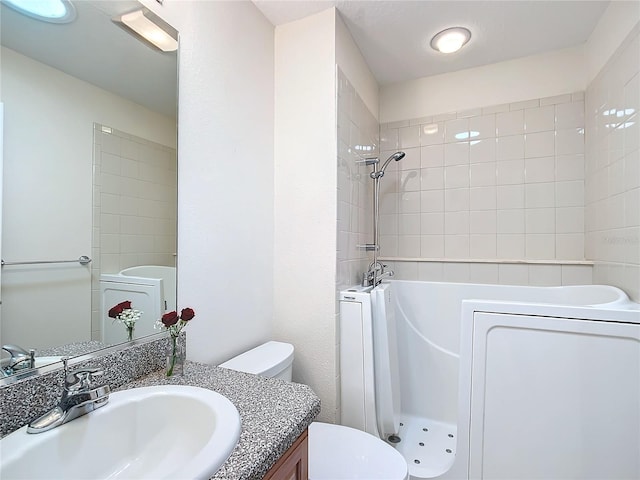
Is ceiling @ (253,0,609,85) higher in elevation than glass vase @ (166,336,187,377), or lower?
higher

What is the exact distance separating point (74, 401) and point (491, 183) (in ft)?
7.67

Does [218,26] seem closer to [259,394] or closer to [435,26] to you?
[435,26]

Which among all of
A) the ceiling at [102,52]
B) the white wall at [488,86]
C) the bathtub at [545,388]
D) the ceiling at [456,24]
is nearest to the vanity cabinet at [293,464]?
the bathtub at [545,388]

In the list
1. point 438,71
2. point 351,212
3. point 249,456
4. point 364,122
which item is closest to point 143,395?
point 249,456

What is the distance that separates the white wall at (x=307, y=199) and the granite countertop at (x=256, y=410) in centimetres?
67

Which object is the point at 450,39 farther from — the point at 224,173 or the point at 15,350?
the point at 15,350

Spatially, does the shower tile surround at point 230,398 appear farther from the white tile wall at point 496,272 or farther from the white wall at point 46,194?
the white tile wall at point 496,272

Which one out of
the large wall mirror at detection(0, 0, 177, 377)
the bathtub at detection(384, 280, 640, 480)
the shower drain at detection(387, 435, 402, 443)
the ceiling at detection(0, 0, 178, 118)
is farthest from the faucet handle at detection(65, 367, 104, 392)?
the shower drain at detection(387, 435, 402, 443)

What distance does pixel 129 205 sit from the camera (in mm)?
1008

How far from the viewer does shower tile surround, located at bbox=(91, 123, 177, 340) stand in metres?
0.91

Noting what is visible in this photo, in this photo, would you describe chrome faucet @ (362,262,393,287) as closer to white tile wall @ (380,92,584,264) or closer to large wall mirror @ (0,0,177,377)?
white tile wall @ (380,92,584,264)

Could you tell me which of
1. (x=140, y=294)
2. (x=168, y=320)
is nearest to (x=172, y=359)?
(x=168, y=320)

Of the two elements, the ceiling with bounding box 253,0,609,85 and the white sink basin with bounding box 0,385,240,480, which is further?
the ceiling with bounding box 253,0,609,85

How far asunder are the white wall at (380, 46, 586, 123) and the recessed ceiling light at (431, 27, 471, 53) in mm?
325
